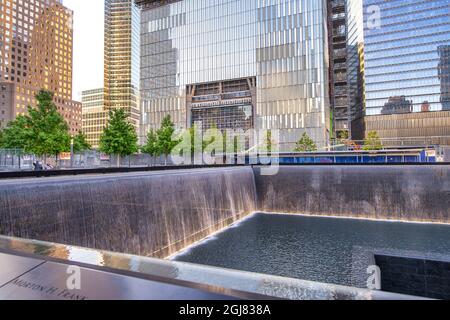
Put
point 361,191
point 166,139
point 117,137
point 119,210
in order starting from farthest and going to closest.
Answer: point 166,139 → point 117,137 → point 361,191 → point 119,210

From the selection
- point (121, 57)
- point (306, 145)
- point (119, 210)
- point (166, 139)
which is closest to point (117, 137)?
point (166, 139)

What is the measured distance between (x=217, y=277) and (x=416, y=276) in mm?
6661

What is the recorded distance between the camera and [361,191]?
985 inches

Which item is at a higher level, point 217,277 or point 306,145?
point 306,145

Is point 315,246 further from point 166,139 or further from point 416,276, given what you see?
point 166,139

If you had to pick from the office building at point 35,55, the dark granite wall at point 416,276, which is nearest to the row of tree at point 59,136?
the dark granite wall at point 416,276

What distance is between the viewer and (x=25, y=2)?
133125 millimetres

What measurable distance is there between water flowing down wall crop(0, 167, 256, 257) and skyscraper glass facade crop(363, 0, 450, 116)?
284 ft

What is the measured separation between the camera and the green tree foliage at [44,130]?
33812 mm

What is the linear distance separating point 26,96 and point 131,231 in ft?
439

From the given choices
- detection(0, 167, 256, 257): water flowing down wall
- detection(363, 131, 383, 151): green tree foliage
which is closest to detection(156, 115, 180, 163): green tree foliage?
detection(0, 167, 256, 257): water flowing down wall

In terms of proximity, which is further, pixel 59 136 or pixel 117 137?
pixel 117 137

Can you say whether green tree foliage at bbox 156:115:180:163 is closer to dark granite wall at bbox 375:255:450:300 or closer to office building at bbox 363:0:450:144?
dark granite wall at bbox 375:255:450:300

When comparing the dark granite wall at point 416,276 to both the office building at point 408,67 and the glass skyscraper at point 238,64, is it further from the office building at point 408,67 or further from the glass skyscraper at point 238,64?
the office building at point 408,67
